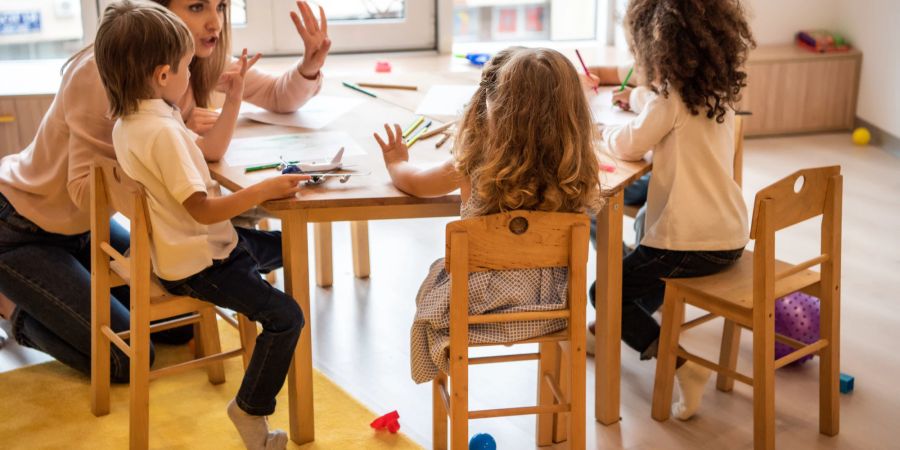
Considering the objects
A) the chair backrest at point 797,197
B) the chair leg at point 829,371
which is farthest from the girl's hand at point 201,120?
the chair leg at point 829,371

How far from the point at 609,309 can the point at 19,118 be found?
2.20 meters

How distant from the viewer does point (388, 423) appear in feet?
7.84

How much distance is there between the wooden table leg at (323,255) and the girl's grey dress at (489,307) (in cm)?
116

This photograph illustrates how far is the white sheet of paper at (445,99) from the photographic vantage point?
2.77 m

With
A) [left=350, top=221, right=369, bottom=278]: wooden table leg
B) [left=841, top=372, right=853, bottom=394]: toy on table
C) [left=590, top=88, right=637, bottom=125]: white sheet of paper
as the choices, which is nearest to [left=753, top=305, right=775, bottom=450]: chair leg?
[left=841, top=372, right=853, bottom=394]: toy on table

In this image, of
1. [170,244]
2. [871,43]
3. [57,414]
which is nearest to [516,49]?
[170,244]

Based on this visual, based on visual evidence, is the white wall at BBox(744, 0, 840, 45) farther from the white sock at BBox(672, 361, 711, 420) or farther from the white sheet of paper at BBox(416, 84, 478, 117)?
the white sock at BBox(672, 361, 711, 420)

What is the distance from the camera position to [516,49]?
195 cm

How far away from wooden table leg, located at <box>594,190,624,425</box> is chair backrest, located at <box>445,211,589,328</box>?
0.37 meters

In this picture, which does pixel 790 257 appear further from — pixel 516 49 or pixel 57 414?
pixel 57 414

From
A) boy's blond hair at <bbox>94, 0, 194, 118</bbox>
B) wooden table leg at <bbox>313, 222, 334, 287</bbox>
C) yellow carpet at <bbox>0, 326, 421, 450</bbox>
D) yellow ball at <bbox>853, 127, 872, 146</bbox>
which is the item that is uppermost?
boy's blond hair at <bbox>94, 0, 194, 118</bbox>

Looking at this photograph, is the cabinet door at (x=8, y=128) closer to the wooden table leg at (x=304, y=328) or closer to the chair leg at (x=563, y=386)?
the wooden table leg at (x=304, y=328)

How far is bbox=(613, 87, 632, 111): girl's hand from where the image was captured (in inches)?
108

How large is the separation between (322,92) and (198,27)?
62cm
